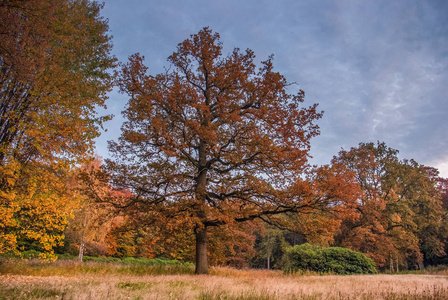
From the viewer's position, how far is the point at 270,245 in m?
40.4

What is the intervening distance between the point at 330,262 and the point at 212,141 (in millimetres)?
14022

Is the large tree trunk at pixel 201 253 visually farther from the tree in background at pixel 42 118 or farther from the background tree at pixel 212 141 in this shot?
the tree in background at pixel 42 118

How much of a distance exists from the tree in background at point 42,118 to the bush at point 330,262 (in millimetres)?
16242

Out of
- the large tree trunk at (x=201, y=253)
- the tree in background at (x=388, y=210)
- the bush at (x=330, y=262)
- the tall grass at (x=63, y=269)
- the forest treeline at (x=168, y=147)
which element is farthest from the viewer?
the tree in background at (x=388, y=210)

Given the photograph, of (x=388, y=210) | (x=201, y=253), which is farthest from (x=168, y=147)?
(x=388, y=210)

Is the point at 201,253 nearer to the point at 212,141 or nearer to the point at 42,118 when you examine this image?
the point at 212,141

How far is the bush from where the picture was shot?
19391 millimetres

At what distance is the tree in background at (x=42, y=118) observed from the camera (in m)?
7.26

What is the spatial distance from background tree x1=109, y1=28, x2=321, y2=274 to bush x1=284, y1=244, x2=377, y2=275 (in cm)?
952

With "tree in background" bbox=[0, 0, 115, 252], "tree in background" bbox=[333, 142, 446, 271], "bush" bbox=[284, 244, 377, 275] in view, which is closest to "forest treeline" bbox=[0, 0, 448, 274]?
"tree in background" bbox=[0, 0, 115, 252]

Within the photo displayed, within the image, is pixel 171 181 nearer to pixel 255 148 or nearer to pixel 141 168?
pixel 141 168

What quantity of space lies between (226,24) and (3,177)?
1018 centimetres

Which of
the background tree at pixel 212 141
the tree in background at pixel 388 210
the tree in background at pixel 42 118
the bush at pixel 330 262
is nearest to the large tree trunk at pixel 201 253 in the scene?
the background tree at pixel 212 141

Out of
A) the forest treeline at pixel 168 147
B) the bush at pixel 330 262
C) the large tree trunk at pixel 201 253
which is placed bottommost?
the bush at pixel 330 262
